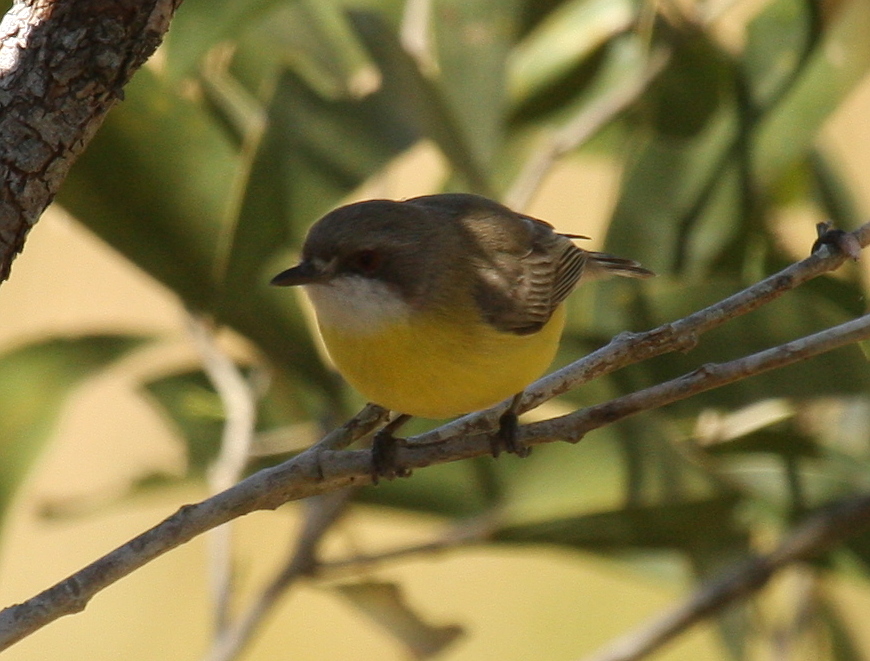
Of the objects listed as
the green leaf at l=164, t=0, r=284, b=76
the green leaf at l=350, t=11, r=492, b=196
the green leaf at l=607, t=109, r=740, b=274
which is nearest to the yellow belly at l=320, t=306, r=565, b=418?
the green leaf at l=350, t=11, r=492, b=196

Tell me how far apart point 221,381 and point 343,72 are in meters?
1.16

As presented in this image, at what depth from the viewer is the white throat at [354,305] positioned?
254 cm

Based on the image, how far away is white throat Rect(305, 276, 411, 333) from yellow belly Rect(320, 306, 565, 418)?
0.7 inches

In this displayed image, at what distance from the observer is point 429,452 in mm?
2090

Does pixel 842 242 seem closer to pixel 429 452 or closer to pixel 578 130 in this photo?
pixel 429 452

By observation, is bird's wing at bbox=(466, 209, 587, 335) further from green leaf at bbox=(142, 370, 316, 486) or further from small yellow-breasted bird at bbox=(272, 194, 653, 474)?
green leaf at bbox=(142, 370, 316, 486)

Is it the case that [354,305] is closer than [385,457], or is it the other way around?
[385,457]

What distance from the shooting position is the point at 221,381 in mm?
3133

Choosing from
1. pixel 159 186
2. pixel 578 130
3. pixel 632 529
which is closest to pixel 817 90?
pixel 578 130

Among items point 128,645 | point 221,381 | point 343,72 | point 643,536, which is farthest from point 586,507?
point 128,645

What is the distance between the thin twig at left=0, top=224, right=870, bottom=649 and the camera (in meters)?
1.77

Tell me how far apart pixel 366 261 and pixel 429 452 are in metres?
0.65

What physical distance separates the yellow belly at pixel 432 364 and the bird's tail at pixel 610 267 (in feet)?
2.40

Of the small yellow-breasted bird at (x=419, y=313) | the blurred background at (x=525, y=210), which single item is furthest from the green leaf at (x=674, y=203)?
the small yellow-breasted bird at (x=419, y=313)
